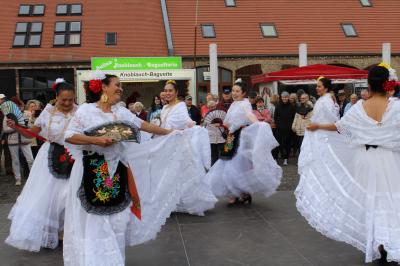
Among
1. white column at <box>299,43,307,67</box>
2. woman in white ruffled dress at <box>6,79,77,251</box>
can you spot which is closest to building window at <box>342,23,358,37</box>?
white column at <box>299,43,307,67</box>

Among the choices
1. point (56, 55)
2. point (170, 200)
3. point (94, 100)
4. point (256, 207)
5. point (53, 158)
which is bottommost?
point (256, 207)

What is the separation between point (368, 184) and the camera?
4742 millimetres

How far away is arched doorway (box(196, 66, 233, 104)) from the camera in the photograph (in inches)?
935

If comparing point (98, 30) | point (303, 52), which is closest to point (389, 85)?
point (303, 52)

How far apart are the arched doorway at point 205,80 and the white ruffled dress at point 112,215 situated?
18235mm

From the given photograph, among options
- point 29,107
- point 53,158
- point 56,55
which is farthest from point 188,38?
point 53,158

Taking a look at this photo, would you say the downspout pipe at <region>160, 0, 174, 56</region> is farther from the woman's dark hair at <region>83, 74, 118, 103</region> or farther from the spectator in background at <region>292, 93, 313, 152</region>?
the woman's dark hair at <region>83, 74, 118, 103</region>

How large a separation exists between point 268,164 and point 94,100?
11.6ft

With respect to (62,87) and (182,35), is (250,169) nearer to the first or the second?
(62,87)

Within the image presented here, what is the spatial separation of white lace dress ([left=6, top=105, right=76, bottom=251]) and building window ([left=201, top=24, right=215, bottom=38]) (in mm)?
19638

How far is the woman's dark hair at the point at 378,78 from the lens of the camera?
4715 millimetres

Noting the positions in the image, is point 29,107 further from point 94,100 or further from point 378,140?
point 378,140

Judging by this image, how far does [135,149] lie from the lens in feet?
15.9

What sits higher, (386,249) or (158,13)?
(158,13)
